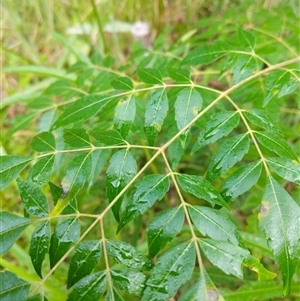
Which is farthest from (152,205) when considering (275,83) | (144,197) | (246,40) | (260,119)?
(246,40)

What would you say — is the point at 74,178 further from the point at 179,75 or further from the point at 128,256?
the point at 179,75

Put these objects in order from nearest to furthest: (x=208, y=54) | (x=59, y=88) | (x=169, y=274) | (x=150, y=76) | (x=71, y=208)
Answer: (x=169, y=274)
(x=71, y=208)
(x=150, y=76)
(x=208, y=54)
(x=59, y=88)

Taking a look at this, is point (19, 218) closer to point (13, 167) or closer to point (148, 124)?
point (13, 167)

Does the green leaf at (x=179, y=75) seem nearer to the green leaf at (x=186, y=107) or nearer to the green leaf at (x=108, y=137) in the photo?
the green leaf at (x=186, y=107)

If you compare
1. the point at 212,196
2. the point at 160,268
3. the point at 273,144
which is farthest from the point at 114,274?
the point at 273,144

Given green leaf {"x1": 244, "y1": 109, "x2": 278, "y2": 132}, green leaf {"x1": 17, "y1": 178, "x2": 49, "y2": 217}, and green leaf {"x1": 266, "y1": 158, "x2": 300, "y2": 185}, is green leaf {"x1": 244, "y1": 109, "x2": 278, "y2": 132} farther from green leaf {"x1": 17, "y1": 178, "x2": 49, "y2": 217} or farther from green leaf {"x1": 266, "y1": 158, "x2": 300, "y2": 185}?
green leaf {"x1": 17, "y1": 178, "x2": 49, "y2": 217}

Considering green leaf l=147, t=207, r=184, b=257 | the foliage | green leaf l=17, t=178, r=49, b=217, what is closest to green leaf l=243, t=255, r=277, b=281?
the foliage
